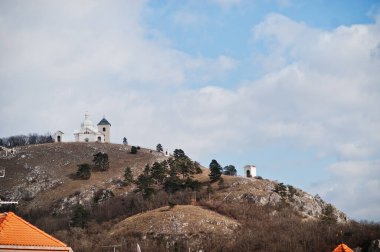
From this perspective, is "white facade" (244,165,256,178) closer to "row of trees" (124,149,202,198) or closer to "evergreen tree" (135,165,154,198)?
"row of trees" (124,149,202,198)

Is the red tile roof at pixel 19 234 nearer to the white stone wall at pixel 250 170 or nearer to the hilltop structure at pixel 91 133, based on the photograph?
the white stone wall at pixel 250 170

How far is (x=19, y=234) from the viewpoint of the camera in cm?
3209

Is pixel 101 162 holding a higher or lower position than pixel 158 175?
higher

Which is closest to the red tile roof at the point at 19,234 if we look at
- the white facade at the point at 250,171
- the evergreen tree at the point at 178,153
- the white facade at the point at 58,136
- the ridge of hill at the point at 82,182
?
the ridge of hill at the point at 82,182

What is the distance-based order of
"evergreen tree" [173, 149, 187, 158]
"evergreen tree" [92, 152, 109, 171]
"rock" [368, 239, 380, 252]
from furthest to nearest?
"evergreen tree" [173, 149, 187, 158], "evergreen tree" [92, 152, 109, 171], "rock" [368, 239, 380, 252]

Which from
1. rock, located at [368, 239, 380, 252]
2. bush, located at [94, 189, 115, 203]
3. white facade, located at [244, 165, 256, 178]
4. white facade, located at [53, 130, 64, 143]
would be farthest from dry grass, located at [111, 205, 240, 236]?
white facade, located at [53, 130, 64, 143]

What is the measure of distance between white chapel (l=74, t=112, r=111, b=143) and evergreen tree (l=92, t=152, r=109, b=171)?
25.4m

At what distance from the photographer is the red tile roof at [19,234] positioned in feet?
103

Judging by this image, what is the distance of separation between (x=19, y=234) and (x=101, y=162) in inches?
3840

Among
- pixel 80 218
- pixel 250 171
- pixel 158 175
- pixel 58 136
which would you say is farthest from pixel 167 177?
pixel 58 136

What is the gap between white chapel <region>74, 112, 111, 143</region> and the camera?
158 metres

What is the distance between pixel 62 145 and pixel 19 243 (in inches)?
4717

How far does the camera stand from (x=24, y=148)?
145750 millimetres

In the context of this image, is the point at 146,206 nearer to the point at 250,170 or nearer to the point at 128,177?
the point at 128,177
